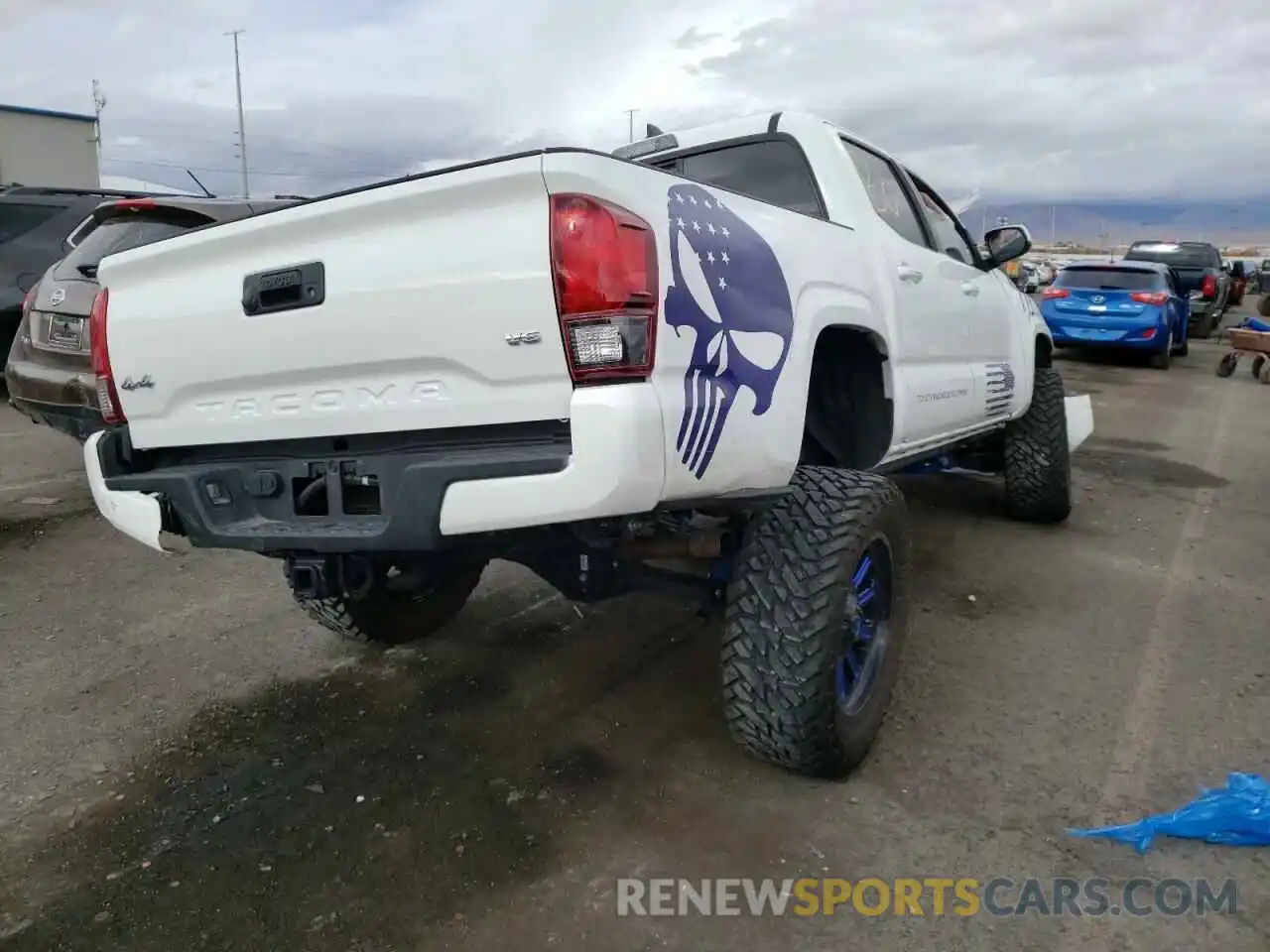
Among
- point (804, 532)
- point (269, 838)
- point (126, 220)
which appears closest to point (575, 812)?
point (269, 838)

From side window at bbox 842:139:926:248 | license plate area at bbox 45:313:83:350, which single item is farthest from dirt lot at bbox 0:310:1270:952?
side window at bbox 842:139:926:248

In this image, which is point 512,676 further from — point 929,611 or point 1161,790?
point 1161,790

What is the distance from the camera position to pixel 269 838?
2719mm

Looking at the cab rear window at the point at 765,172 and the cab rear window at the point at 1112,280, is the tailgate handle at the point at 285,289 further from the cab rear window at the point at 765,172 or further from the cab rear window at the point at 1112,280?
the cab rear window at the point at 1112,280

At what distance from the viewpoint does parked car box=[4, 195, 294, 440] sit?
5699mm

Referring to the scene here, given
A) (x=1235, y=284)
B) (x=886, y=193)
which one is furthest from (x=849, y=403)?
(x=1235, y=284)

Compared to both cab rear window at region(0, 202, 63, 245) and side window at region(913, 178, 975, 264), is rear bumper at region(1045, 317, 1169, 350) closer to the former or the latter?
side window at region(913, 178, 975, 264)

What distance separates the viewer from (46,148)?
838 inches

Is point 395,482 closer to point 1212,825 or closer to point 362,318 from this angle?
point 362,318

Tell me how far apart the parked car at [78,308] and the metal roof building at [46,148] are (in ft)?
54.5

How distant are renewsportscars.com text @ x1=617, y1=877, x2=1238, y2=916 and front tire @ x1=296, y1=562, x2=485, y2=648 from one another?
141cm

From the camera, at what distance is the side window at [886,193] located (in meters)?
3.83

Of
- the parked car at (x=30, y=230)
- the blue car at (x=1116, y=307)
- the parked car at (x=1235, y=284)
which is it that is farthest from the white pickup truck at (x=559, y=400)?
the parked car at (x=1235, y=284)

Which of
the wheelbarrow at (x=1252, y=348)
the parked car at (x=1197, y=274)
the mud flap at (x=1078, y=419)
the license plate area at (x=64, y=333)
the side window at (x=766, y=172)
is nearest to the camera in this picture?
the side window at (x=766, y=172)
